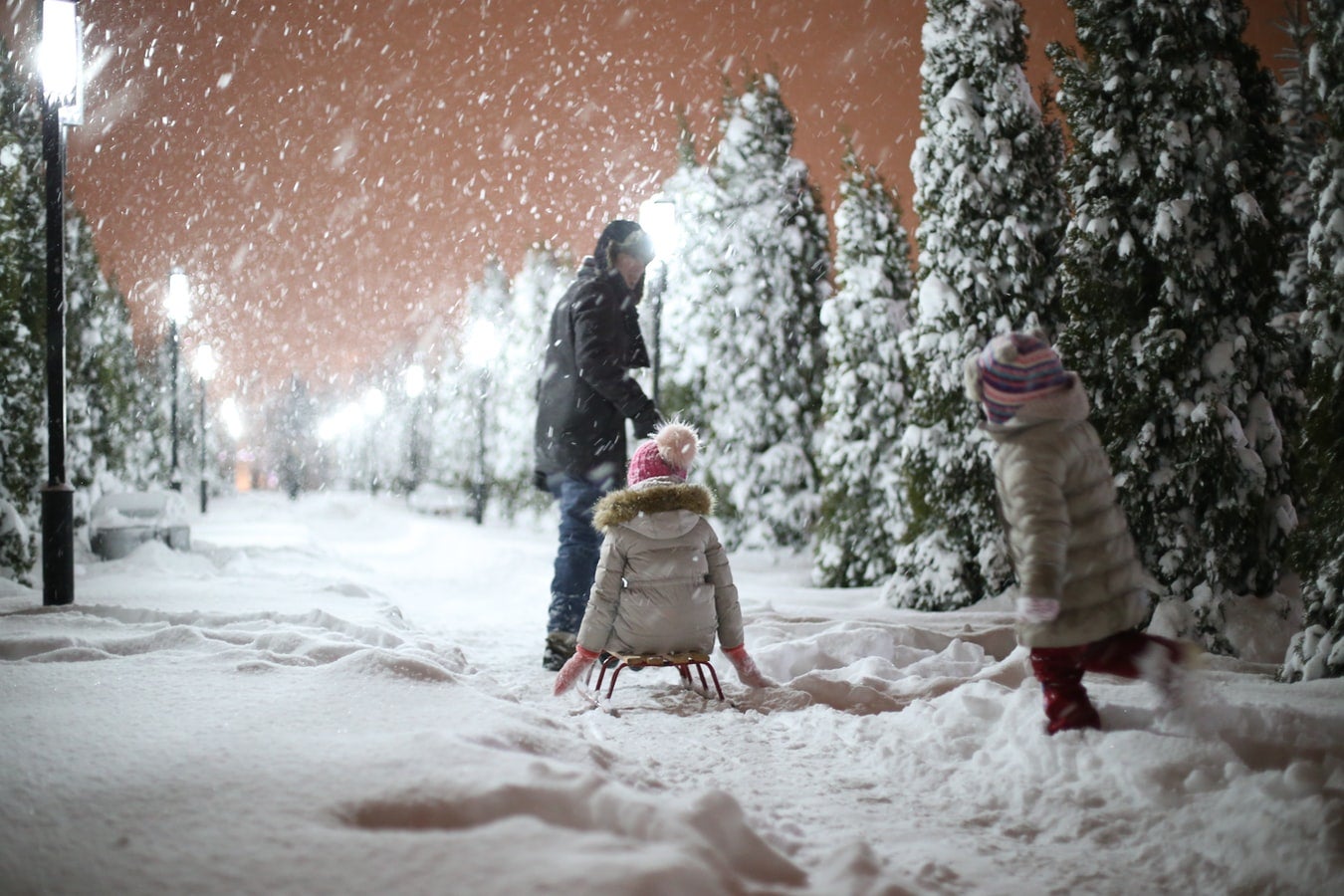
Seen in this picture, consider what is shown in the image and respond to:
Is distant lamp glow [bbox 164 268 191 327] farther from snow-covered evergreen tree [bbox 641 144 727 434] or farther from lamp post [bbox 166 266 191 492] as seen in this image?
snow-covered evergreen tree [bbox 641 144 727 434]

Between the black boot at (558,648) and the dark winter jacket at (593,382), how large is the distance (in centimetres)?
112

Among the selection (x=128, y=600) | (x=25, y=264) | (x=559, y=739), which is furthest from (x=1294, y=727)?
(x=25, y=264)

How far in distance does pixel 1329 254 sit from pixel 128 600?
929 cm

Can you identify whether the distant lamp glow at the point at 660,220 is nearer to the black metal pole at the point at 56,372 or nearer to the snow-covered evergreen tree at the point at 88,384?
the black metal pole at the point at 56,372

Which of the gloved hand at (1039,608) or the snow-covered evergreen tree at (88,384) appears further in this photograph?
the snow-covered evergreen tree at (88,384)

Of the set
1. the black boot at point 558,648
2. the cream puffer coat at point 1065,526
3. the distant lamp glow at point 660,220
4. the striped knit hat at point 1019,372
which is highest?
the distant lamp glow at point 660,220

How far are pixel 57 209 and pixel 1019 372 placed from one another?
831 centimetres

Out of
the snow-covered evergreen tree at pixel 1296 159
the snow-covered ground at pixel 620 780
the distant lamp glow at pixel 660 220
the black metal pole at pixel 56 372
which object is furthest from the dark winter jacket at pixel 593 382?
the snow-covered evergreen tree at pixel 1296 159

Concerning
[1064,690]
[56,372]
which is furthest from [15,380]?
[1064,690]

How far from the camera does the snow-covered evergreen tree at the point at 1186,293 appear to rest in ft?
30.4

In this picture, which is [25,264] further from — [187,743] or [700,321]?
[187,743]

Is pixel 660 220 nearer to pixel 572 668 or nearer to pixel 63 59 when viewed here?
pixel 63 59

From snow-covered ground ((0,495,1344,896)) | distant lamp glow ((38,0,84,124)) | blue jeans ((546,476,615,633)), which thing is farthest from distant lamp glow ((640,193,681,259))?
snow-covered ground ((0,495,1344,896))

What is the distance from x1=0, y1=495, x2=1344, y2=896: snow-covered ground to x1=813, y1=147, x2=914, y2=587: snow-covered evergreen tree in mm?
9933
